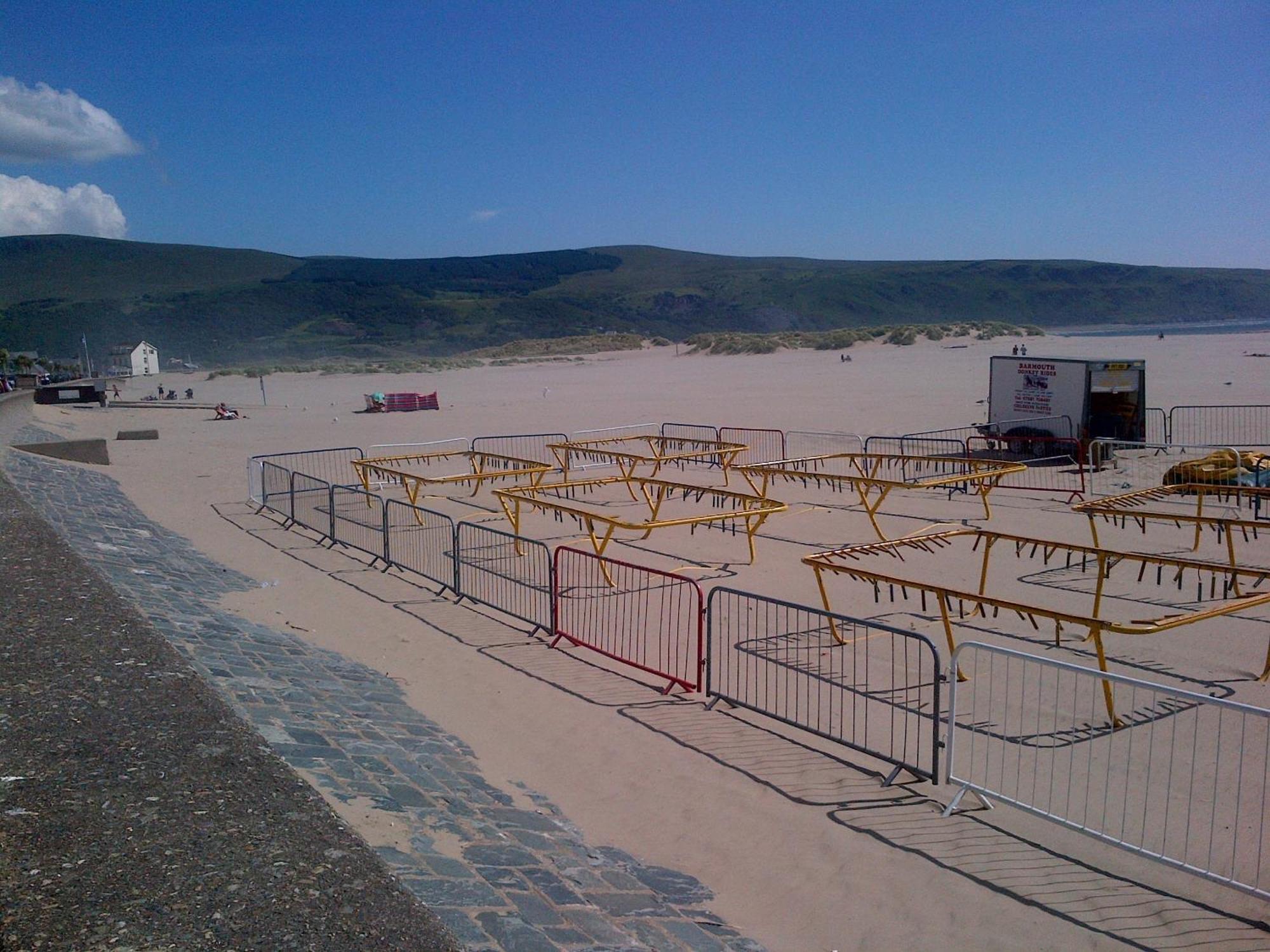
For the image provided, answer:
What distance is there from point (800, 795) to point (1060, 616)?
7.57 ft

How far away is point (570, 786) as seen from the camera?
23.6 ft

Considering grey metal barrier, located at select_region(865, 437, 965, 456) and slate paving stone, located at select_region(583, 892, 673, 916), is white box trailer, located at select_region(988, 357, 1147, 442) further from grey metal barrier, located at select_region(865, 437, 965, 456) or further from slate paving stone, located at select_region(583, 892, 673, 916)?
slate paving stone, located at select_region(583, 892, 673, 916)

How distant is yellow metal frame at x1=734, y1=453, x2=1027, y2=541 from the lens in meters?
15.5

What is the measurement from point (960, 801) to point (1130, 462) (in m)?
17.0

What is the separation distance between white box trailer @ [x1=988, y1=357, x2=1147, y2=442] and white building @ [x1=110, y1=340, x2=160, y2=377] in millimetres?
61035

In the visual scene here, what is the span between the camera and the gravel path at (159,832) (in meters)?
3.80

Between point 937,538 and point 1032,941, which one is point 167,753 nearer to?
point 1032,941

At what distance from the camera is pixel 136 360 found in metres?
69.3

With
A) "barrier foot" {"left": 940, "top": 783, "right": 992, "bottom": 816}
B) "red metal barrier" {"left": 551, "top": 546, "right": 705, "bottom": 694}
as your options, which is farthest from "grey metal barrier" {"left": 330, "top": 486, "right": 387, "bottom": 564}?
"barrier foot" {"left": 940, "top": 783, "right": 992, "bottom": 816}

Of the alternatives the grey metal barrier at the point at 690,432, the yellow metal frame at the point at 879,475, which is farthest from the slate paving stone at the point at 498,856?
the grey metal barrier at the point at 690,432

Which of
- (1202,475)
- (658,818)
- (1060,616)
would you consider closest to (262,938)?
(658,818)

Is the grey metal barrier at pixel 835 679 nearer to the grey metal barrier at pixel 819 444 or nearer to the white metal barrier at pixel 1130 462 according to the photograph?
the white metal barrier at pixel 1130 462

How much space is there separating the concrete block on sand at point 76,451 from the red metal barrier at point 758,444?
1482 centimetres

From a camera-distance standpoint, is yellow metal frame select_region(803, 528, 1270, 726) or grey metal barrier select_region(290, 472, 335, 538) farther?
grey metal barrier select_region(290, 472, 335, 538)
